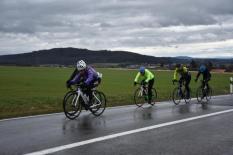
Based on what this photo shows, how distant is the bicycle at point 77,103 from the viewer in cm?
1320

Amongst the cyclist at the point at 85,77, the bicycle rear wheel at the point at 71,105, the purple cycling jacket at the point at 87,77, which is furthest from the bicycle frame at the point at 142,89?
the bicycle rear wheel at the point at 71,105

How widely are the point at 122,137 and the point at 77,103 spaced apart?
4.22 m

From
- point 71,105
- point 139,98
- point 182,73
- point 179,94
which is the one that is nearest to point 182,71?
point 182,73

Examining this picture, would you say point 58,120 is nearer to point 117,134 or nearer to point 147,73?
point 117,134

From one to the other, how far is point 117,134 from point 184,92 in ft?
35.1

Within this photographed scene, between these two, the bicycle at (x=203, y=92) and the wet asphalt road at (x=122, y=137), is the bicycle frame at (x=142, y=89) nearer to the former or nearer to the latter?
the bicycle at (x=203, y=92)

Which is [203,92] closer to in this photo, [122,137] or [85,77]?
[85,77]

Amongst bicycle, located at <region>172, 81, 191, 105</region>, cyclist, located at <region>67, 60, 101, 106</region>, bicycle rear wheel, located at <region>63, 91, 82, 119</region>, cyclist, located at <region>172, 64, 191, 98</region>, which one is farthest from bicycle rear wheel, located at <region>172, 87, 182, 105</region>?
bicycle rear wheel, located at <region>63, 91, 82, 119</region>

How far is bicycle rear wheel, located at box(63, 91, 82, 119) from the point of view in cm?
1315

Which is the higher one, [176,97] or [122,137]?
[176,97]

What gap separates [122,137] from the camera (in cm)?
959

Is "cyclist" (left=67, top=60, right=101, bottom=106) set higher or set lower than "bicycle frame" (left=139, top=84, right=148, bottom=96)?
higher

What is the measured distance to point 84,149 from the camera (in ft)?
26.9

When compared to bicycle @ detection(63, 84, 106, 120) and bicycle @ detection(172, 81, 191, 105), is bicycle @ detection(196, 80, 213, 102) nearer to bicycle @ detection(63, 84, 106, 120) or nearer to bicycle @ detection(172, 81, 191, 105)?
bicycle @ detection(172, 81, 191, 105)
